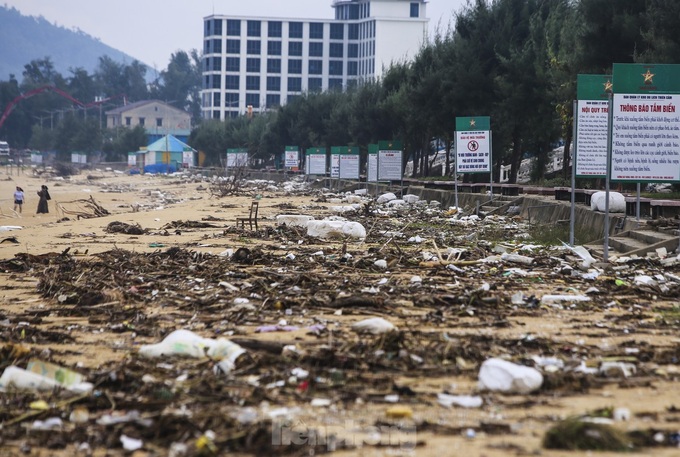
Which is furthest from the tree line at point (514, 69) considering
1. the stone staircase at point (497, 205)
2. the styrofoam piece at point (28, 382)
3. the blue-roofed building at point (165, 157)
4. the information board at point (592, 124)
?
the blue-roofed building at point (165, 157)

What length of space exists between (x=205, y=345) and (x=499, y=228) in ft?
45.8

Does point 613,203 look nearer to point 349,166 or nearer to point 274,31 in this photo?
point 349,166

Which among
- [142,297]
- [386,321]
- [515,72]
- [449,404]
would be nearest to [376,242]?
[142,297]

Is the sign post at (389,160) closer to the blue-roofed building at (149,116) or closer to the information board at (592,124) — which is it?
the information board at (592,124)

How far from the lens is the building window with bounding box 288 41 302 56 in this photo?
151 meters

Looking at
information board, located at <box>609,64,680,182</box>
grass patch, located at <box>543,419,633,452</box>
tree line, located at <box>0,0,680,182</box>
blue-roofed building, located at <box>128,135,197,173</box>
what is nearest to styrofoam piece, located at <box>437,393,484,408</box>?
grass patch, located at <box>543,419,633,452</box>

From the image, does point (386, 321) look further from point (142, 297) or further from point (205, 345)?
point (142, 297)

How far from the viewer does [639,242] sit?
1427cm

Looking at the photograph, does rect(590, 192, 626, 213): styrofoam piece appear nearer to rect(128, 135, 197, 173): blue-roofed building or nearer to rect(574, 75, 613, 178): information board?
Answer: rect(574, 75, 613, 178): information board

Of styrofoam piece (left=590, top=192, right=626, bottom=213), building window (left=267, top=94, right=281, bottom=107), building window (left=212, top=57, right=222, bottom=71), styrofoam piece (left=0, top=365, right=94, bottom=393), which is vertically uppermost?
building window (left=212, top=57, right=222, bottom=71)

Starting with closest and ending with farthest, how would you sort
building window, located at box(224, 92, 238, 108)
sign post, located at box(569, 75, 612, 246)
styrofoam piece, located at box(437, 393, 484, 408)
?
1. styrofoam piece, located at box(437, 393, 484, 408)
2. sign post, located at box(569, 75, 612, 246)
3. building window, located at box(224, 92, 238, 108)

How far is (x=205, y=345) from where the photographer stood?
23.3 feet

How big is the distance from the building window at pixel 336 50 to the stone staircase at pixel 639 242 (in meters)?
138

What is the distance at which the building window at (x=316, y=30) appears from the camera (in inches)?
5930
